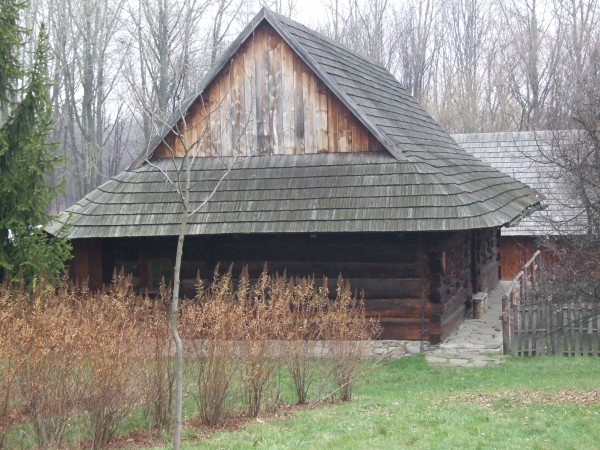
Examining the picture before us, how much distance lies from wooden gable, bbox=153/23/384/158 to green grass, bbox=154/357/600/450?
4.85 meters

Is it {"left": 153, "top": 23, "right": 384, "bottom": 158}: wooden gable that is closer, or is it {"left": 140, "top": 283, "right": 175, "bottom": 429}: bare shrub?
{"left": 140, "top": 283, "right": 175, "bottom": 429}: bare shrub

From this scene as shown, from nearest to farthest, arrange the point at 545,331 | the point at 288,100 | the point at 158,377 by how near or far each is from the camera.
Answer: the point at 158,377 < the point at 545,331 < the point at 288,100

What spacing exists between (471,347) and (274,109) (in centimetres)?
520

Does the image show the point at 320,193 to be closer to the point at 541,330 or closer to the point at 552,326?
the point at 541,330

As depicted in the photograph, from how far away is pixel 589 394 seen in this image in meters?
8.16

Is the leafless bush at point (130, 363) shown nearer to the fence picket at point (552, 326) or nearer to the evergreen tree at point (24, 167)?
the evergreen tree at point (24, 167)

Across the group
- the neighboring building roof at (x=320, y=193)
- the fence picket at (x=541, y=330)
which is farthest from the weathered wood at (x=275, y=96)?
the fence picket at (x=541, y=330)

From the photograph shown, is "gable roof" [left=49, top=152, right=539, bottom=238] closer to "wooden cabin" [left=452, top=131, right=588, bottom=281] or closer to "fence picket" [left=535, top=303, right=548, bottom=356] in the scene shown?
"fence picket" [left=535, top=303, right=548, bottom=356]

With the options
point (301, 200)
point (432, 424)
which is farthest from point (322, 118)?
point (432, 424)

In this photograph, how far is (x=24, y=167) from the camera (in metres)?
9.45

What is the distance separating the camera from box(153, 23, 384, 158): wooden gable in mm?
12484

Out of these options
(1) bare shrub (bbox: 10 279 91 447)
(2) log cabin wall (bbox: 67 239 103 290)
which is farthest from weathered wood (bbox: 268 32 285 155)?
(1) bare shrub (bbox: 10 279 91 447)

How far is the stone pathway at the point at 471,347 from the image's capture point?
35.7 feet

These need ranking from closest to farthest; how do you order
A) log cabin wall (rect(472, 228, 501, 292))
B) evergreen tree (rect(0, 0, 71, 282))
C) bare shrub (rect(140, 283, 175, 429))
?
bare shrub (rect(140, 283, 175, 429)), evergreen tree (rect(0, 0, 71, 282)), log cabin wall (rect(472, 228, 501, 292))
